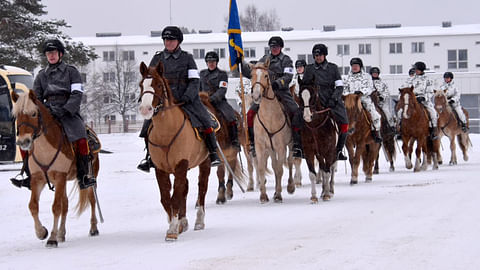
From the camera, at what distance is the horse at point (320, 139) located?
48.2ft

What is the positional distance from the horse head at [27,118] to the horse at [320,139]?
19.0 feet

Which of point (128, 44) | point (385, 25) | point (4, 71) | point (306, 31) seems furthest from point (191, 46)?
point (4, 71)

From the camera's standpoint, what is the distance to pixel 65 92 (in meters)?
10.9

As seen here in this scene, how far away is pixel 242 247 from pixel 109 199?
7.81 metres

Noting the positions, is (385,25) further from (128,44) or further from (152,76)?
(152,76)

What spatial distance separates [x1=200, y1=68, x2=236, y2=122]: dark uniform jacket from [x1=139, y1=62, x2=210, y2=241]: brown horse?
3991mm

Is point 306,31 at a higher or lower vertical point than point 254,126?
higher

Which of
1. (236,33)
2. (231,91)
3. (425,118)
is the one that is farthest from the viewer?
(231,91)

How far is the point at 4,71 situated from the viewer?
32250 millimetres

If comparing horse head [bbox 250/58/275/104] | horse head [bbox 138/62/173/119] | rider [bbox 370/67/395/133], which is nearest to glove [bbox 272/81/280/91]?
horse head [bbox 250/58/275/104]

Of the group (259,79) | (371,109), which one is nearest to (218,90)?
(259,79)

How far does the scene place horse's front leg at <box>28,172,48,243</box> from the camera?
33.4 ft

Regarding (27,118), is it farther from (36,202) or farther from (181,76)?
(181,76)

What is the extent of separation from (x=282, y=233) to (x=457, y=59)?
80.1m
